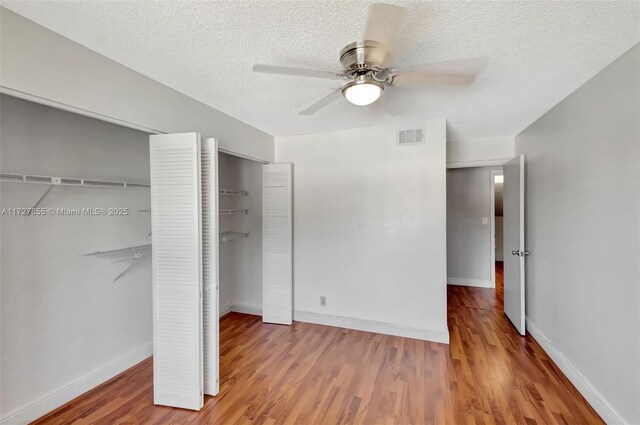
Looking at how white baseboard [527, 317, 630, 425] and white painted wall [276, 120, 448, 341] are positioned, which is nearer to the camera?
white baseboard [527, 317, 630, 425]

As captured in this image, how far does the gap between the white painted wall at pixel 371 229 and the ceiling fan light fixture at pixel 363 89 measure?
1662 millimetres

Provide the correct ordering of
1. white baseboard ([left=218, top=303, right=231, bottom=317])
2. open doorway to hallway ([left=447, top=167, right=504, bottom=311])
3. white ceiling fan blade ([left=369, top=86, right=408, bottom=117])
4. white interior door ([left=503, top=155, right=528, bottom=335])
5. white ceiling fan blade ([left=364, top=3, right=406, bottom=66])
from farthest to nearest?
open doorway to hallway ([left=447, top=167, right=504, bottom=311]) < white baseboard ([left=218, top=303, right=231, bottom=317]) < white interior door ([left=503, top=155, right=528, bottom=335]) < white ceiling fan blade ([left=369, top=86, right=408, bottom=117]) < white ceiling fan blade ([left=364, top=3, right=406, bottom=66])

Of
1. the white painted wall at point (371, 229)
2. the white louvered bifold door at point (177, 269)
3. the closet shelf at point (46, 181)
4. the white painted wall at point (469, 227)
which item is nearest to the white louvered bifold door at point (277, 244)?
the white painted wall at point (371, 229)

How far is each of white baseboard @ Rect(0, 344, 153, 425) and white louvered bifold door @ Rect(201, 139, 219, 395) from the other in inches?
38.9

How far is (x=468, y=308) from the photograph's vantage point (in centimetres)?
425

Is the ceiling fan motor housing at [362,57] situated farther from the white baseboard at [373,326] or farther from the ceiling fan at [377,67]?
the white baseboard at [373,326]

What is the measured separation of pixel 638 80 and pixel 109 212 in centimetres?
400

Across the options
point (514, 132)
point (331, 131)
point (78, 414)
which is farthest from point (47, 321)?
point (514, 132)

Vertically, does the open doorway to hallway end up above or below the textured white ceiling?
below

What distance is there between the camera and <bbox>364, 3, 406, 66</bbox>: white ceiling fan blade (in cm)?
138

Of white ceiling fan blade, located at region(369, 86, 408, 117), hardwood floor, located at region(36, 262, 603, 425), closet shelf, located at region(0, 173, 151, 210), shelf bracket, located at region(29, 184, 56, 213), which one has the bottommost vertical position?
hardwood floor, located at region(36, 262, 603, 425)

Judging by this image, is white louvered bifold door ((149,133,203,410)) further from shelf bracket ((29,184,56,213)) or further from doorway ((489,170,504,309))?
doorway ((489,170,504,309))

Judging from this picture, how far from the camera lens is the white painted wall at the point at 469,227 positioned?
5352 mm

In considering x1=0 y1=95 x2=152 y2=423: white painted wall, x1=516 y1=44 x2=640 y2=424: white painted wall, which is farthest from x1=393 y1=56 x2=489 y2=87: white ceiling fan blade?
x1=0 y1=95 x2=152 y2=423: white painted wall
